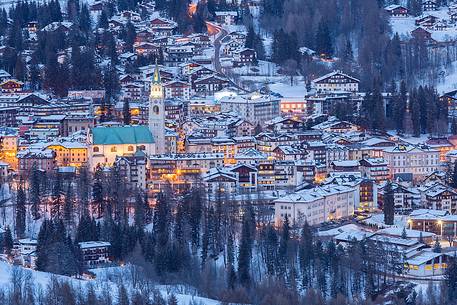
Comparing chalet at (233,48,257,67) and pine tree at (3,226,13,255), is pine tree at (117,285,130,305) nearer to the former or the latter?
pine tree at (3,226,13,255)

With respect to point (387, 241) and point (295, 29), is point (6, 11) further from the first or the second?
point (387, 241)

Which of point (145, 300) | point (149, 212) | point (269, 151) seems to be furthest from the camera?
point (269, 151)

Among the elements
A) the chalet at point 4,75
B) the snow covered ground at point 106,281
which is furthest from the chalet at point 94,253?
the chalet at point 4,75

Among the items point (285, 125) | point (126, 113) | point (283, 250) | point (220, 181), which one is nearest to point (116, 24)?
point (126, 113)

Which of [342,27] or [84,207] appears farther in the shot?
[342,27]

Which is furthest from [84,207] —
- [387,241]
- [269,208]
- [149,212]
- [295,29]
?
[295,29]

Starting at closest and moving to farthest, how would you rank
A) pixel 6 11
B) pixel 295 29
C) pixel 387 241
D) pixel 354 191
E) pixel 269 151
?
pixel 387 241 < pixel 354 191 < pixel 269 151 < pixel 295 29 < pixel 6 11

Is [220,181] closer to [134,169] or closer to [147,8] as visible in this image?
[134,169]

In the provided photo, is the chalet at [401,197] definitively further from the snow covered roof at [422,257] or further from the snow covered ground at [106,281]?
the snow covered ground at [106,281]
